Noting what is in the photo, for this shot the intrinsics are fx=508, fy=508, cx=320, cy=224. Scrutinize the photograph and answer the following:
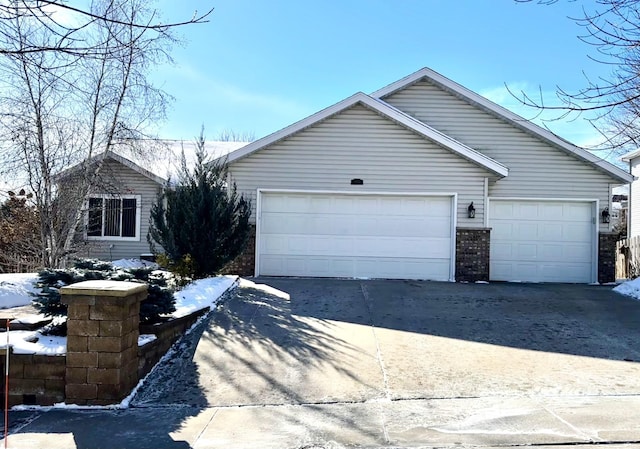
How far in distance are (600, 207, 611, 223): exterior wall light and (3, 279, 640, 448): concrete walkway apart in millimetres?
4800

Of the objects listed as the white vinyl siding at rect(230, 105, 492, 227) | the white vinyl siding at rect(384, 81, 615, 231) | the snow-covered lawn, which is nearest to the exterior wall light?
the white vinyl siding at rect(384, 81, 615, 231)

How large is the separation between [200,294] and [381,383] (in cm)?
431

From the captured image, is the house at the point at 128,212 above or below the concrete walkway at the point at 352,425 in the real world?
above

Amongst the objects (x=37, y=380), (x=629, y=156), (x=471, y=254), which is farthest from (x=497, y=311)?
(x=629, y=156)

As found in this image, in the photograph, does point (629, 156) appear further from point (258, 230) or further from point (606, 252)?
point (258, 230)

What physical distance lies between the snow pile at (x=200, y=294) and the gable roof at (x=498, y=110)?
24.6 feet

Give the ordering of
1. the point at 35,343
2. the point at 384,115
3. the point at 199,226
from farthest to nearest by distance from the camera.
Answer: the point at 384,115
the point at 199,226
the point at 35,343

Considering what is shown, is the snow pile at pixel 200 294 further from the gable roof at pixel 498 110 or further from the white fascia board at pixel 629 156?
the white fascia board at pixel 629 156

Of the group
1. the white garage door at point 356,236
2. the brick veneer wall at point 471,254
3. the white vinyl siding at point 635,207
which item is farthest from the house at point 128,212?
the white vinyl siding at point 635,207

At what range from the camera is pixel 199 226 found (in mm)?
10359

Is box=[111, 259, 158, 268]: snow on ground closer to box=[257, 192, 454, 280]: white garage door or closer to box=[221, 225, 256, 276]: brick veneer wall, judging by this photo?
box=[221, 225, 256, 276]: brick veneer wall

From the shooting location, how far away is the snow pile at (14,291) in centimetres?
894

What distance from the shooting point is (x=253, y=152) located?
42.2 feet

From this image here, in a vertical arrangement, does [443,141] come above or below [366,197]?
above
